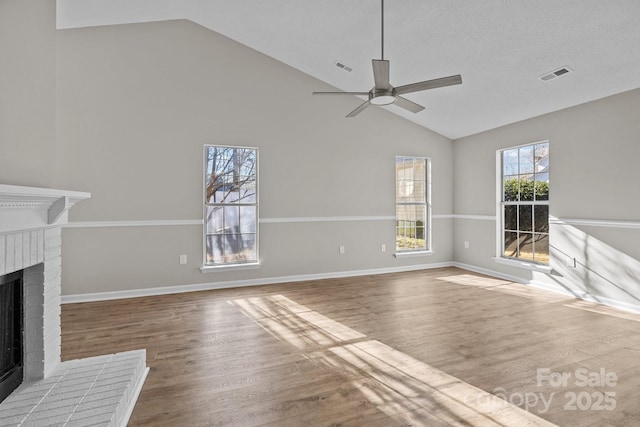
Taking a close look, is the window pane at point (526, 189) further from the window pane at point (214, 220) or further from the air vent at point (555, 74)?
the window pane at point (214, 220)

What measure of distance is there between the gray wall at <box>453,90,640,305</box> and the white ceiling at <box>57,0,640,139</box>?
0.23m

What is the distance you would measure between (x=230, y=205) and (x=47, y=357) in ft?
9.70

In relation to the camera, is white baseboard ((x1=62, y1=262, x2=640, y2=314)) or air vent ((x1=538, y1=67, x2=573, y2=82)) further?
white baseboard ((x1=62, y1=262, x2=640, y2=314))

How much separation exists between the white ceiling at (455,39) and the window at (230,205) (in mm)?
1707

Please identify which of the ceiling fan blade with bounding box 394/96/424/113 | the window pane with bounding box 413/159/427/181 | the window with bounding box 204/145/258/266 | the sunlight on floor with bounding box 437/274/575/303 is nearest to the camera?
the ceiling fan blade with bounding box 394/96/424/113

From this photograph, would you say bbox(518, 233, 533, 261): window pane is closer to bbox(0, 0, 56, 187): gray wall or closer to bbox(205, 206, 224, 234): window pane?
bbox(205, 206, 224, 234): window pane

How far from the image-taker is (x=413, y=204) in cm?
605

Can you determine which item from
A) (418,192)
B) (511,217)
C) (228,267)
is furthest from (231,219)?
(511,217)

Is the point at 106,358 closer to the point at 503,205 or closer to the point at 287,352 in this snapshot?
the point at 287,352

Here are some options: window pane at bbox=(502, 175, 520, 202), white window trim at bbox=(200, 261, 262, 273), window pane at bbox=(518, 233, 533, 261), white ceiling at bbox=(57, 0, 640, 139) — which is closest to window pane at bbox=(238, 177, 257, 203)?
white window trim at bbox=(200, 261, 262, 273)

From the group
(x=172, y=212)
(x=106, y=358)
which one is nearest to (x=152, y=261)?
(x=172, y=212)

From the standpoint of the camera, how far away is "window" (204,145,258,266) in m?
4.73

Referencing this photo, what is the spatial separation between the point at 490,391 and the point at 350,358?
999 millimetres

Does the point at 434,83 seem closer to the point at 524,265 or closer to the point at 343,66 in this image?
the point at 343,66
